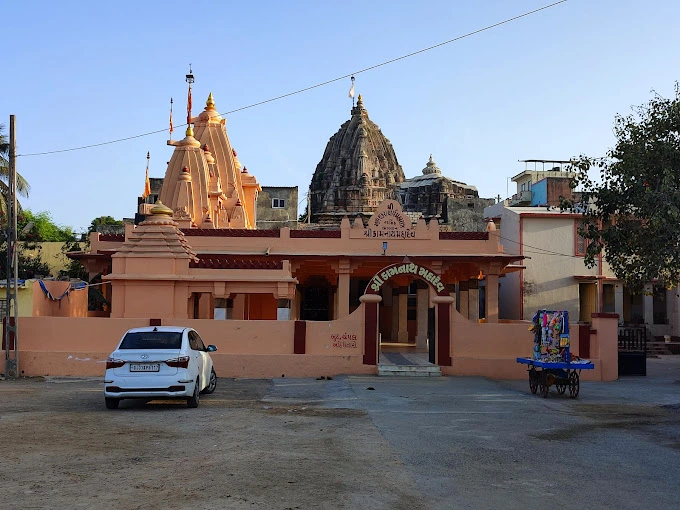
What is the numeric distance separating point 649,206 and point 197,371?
9749mm

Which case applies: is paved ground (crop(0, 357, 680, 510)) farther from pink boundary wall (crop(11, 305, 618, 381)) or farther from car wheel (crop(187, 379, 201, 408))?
pink boundary wall (crop(11, 305, 618, 381))

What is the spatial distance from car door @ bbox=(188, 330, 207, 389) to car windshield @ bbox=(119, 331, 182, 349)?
1.03 feet

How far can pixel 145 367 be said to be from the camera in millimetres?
12328

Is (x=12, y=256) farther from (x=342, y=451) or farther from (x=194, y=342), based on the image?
(x=342, y=451)

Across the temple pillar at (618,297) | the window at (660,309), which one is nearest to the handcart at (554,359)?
the temple pillar at (618,297)

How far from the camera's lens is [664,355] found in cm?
3044

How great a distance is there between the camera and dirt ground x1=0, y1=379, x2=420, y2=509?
661 centimetres

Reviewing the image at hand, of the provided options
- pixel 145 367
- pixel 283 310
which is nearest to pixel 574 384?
pixel 145 367

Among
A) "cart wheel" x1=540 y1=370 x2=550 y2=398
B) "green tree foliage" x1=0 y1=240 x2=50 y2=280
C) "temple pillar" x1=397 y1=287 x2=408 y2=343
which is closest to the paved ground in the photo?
"cart wheel" x1=540 y1=370 x2=550 y2=398

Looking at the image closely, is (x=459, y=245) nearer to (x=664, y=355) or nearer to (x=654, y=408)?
(x=664, y=355)

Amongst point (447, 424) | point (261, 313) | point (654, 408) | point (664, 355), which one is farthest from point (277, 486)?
point (664, 355)

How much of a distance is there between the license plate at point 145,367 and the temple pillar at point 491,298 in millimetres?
16057

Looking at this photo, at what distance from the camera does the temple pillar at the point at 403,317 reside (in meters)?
31.5

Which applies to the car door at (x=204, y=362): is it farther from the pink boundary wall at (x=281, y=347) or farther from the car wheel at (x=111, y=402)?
the pink boundary wall at (x=281, y=347)
